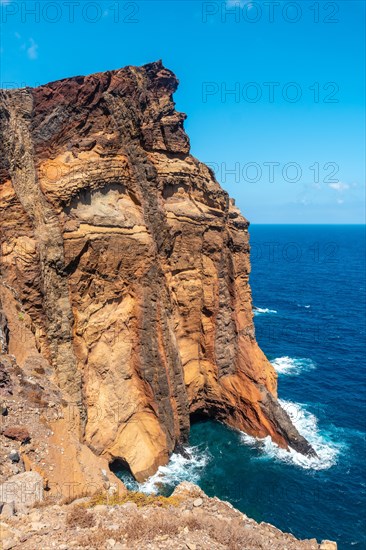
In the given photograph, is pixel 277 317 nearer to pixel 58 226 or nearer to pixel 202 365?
pixel 202 365

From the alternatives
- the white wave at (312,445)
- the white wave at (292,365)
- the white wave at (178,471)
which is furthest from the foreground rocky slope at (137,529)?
the white wave at (292,365)

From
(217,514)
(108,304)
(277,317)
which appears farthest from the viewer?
(277,317)

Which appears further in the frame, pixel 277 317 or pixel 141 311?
pixel 277 317

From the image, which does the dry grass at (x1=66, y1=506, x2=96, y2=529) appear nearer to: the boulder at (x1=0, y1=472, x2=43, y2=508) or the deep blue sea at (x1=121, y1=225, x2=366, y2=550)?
the boulder at (x1=0, y1=472, x2=43, y2=508)

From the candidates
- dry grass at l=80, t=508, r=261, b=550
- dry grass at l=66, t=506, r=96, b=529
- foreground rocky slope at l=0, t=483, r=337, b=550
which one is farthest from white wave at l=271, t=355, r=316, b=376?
dry grass at l=66, t=506, r=96, b=529

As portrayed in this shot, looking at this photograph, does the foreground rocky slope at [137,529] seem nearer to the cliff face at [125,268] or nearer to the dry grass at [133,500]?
the dry grass at [133,500]

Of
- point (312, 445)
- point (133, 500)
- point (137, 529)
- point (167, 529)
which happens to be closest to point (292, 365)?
point (312, 445)

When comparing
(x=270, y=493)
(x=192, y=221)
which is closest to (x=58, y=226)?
(x=192, y=221)
